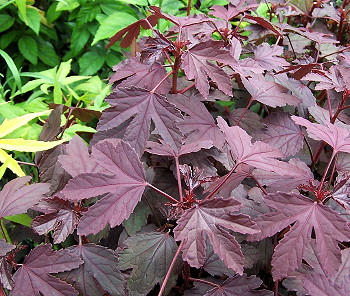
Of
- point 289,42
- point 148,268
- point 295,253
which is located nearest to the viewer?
point 295,253

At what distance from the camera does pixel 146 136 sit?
0.84 m

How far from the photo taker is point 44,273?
726 mm

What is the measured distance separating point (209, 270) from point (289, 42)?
85 cm

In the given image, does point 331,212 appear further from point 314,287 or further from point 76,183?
point 76,183

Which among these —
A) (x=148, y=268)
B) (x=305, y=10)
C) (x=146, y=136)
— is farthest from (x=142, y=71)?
(x=305, y=10)

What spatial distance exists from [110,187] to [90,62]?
1.44 m

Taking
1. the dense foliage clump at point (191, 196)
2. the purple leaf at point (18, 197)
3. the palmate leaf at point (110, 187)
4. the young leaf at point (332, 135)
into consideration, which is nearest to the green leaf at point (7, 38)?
the dense foliage clump at point (191, 196)

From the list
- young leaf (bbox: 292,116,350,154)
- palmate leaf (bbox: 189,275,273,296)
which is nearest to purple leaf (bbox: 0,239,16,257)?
palmate leaf (bbox: 189,275,273,296)

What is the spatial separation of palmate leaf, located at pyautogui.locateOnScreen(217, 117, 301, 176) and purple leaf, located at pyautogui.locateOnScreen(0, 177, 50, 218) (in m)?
0.38

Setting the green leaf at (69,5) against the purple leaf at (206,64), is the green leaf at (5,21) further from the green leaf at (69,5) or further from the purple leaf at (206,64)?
the purple leaf at (206,64)

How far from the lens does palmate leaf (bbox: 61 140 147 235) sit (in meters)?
0.69

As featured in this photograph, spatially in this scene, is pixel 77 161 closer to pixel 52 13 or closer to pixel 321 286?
pixel 321 286

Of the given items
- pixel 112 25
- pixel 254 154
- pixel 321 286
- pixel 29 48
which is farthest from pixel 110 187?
pixel 29 48

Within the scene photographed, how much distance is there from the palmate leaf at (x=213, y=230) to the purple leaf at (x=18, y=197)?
1.01ft
